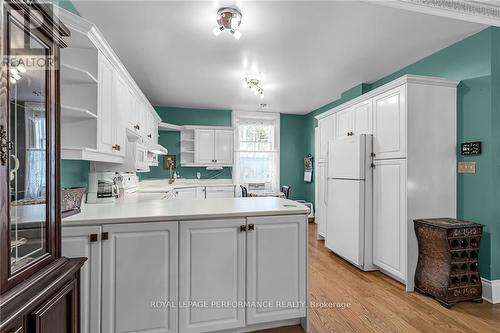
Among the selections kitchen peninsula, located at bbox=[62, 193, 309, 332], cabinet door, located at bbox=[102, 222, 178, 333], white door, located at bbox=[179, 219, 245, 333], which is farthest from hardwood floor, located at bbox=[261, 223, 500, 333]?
cabinet door, located at bbox=[102, 222, 178, 333]

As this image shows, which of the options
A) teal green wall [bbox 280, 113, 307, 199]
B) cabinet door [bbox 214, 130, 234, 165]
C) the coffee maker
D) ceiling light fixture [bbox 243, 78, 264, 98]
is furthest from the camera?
teal green wall [bbox 280, 113, 307, 199]

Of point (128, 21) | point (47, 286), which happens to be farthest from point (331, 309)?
point (128, 21)

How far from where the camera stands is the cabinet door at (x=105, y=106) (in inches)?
80.5

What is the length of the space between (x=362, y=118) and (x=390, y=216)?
1308mm

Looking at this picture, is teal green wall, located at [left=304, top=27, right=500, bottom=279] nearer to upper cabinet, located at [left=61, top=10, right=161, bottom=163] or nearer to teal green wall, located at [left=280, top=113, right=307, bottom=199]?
upper cabinet, located at [left=61, top=10, right=161, bottom=163]

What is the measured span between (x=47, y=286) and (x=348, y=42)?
3.18 meters

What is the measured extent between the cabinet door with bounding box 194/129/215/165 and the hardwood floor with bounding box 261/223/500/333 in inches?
140

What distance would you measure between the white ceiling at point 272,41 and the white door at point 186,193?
1.89 m

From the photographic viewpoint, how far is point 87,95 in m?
2.00

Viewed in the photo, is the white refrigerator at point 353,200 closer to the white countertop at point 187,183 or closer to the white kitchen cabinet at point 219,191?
the white kitchen cabinet at point 219,191

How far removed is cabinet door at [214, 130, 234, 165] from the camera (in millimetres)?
5785

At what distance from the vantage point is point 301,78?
3.92 meters

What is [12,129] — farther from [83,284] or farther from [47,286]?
[83,284]

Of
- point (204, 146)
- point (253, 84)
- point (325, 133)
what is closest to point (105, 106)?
point (253, 84)
